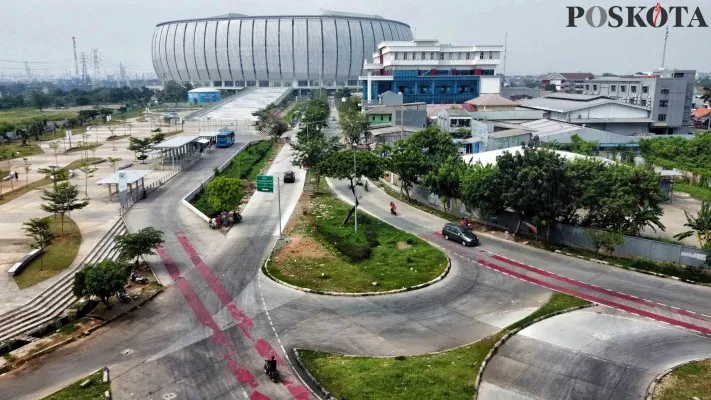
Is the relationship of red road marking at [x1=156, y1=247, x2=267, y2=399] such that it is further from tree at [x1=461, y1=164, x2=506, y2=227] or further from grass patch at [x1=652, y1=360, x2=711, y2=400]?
tree at [x1=461, y1=164, x2=506, y2=227]

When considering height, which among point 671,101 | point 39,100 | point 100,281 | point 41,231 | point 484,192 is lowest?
point 100,281

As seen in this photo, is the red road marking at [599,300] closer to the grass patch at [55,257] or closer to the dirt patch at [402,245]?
the dirt patch at [402,245]

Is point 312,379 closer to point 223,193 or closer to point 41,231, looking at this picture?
point 41,231

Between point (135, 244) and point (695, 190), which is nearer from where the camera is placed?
point (135, 244)

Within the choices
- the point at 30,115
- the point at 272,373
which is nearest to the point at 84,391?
the point at 272,373

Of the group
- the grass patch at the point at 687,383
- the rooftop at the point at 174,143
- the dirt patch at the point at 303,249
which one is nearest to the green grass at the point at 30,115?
the rooftop at the point at 174,143

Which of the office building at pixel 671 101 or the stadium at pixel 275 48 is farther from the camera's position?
the stadium at pixel 275 48

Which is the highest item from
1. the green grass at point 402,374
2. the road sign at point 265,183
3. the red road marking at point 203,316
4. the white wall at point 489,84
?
the white wall at point 489,84
